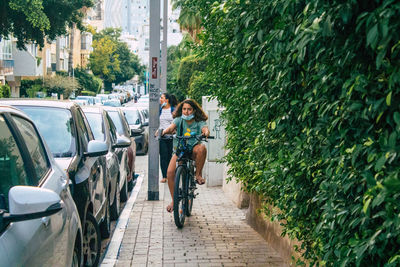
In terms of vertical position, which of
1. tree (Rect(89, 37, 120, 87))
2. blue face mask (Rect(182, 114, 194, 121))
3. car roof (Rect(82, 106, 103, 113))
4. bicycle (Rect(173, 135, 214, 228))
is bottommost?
bicycle (Rect(173, 135, 214, 228))

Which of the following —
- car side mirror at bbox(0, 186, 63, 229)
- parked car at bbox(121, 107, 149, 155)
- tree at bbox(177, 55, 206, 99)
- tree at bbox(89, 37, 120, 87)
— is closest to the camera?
car side mirror at bbox(0, 186, 63, 229)

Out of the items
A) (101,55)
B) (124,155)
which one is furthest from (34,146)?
(101,55)

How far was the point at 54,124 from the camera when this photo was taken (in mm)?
6570

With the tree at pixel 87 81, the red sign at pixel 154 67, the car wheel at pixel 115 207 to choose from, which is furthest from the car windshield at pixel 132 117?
the tree at pixel 87 81

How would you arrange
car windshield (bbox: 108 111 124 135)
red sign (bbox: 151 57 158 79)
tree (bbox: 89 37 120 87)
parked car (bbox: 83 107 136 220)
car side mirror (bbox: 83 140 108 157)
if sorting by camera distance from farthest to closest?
tree (bbox: 89 37 120 87)
car windshield (bbox: 108 111 124 135)
red sign (bbox: 151 57 158 79)
parked car (bbox: 83 107 136 220)
car side mirror (bbox: 83 140 108 157)

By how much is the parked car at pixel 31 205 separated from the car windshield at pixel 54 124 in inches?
75.7

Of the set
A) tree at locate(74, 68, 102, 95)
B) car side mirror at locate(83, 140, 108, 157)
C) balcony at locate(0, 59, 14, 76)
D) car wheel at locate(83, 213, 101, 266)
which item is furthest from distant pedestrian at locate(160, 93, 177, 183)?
tree at locate(74, 68, 102, 95)

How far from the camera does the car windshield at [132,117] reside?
21.8 meters

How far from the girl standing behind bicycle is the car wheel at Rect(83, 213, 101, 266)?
2.11 meters

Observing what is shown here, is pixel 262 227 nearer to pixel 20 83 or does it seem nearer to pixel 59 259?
pixel 59 259

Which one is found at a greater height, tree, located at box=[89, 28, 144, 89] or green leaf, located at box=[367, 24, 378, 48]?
tree, located at box=[89, 28, 144, 89]

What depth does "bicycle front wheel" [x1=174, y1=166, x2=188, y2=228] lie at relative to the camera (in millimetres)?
7703

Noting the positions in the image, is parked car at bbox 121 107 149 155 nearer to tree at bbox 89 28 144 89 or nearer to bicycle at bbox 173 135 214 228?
bicycle at bbox 173 135 214 228

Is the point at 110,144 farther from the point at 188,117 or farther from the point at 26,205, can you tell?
the point at 26,205
